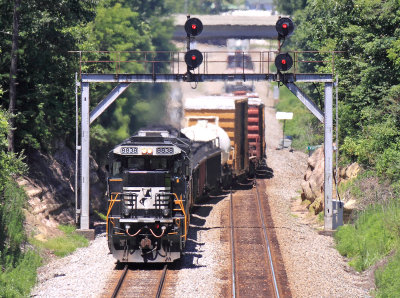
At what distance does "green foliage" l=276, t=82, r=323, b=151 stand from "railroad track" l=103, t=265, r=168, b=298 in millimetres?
27028

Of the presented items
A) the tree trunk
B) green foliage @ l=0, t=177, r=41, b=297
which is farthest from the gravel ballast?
the tree trunk

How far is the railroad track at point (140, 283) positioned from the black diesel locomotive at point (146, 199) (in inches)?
16.5

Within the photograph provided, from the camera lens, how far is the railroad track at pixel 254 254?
63.0ft

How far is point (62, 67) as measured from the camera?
29.9m

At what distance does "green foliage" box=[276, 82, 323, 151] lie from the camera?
52.3m

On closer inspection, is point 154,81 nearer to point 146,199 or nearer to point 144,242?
point 146,199

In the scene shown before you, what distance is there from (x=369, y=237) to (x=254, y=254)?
387 centimetres

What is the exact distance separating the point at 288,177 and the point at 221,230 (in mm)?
17783

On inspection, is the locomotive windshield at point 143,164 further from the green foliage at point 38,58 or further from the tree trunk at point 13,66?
the green foliage at point 38,58

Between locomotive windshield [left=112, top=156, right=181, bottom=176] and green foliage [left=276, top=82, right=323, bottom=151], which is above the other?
green foliage [left=276, top=82, right=323, bottom=151]

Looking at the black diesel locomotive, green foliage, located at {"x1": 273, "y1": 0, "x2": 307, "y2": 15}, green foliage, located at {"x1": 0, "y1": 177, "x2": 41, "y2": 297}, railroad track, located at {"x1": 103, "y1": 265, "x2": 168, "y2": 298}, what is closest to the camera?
railroad track, located at {"x1": 103, "y1": 265, "x2": 168, "y2": 298}

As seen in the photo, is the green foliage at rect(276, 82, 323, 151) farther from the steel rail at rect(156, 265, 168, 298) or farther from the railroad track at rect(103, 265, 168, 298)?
the railroad track at rect(103, 265, 168, 298)

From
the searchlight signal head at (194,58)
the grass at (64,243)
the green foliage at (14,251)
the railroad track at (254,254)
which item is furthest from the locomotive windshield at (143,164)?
the searchlight signal head at (194,58)

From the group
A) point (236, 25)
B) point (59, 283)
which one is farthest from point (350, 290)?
point (236, 25)
